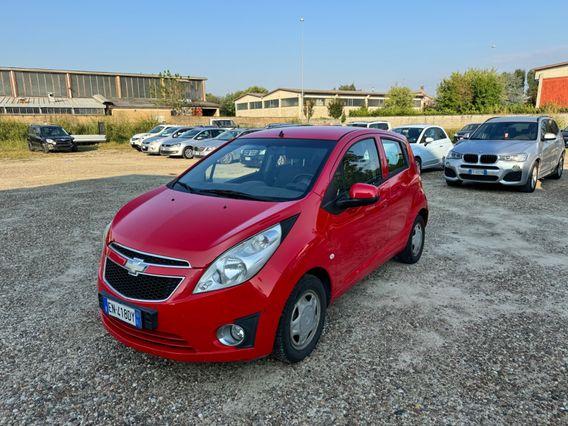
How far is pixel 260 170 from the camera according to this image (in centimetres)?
397

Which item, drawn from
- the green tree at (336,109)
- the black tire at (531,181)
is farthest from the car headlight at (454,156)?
the green tree at (336,109)

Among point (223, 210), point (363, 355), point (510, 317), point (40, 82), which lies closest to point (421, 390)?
point (363, 355)

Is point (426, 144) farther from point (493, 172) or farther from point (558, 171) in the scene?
point (493, 172)

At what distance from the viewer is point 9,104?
52125mm

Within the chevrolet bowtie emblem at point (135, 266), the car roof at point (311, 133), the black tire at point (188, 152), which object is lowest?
the black tire at point (188, 152)

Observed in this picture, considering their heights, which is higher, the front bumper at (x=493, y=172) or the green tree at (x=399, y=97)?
the green tree at (x=399, y=97)

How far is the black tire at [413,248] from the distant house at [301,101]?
60.3 metres

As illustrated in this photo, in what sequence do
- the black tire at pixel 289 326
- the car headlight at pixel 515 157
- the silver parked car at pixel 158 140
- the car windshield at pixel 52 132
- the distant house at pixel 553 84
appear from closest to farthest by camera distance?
the black tire at pixel 289 326 → the car headlight at pixel 515 157 → the silver parked car at pixel 158 140 → the car windshield at pixel 52 132 → the distant house at pixel 553 84

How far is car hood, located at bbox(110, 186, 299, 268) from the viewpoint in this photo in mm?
2795

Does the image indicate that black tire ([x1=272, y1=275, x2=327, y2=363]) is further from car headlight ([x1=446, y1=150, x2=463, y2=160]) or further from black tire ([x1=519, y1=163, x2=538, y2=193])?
black tire ([x1=519, y1=163, x2=538, y2=193])

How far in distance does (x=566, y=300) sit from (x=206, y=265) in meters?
3.83

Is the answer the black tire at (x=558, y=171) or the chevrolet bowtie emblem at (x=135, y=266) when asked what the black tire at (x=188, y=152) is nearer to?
the black tire at (x=558, y=171)

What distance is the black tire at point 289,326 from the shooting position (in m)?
2.96

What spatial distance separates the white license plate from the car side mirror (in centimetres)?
172
